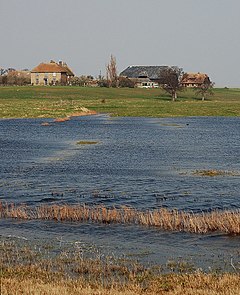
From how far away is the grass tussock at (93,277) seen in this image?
14.9 meters

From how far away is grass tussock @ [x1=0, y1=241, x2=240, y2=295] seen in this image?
1486 centimetres

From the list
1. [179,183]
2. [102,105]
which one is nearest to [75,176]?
[179,183]

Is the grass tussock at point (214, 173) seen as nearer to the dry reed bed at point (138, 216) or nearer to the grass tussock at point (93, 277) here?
the dry reed bed at point (138, 216)

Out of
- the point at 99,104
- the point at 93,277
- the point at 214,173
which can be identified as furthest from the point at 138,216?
the point at 99,104

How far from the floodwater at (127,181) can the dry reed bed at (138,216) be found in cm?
67

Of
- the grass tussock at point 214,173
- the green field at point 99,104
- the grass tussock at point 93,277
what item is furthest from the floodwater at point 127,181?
the green field at point 99,104

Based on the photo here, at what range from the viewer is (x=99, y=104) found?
449ft

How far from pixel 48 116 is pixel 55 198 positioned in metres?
76.7

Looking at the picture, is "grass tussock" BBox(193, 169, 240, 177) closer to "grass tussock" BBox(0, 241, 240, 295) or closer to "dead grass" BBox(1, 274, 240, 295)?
"grass tussock" BBox(0, 241, 240, 295)

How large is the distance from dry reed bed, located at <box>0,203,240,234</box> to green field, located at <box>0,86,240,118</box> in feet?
261

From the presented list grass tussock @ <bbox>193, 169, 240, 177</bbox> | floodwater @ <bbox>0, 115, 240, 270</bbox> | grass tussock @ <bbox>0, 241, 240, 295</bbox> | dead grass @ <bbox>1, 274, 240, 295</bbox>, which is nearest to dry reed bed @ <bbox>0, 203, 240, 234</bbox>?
floodwater @ <bbox>0, 115, 240, 270</bbox>

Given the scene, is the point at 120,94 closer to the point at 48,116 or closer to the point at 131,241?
Answer: the point at 48,116

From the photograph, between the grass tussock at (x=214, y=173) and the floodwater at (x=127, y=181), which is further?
the grass tussock at (x=214, y=173)

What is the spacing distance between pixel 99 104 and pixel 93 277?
120656 millimetres
